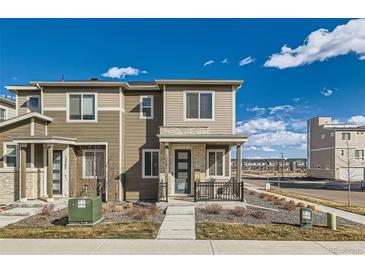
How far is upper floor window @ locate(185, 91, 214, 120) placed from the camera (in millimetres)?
16297

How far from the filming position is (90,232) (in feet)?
31.5

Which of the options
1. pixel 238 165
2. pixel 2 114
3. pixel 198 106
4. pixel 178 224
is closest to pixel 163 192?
pixel 238 165

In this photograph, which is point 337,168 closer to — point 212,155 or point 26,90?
point 212,155

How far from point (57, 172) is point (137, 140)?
15.9ft

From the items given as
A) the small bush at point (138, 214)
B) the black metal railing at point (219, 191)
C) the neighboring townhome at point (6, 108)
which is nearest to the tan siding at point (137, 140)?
the black metal railing at point (219, 191)

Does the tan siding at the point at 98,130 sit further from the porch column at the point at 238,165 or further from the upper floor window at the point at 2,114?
the porch column at the point at 238,165

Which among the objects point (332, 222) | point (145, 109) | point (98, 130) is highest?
point (145, 109)

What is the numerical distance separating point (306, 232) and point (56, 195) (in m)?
13.0

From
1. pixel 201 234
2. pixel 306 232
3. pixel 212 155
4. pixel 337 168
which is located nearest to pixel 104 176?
pixel 212 155

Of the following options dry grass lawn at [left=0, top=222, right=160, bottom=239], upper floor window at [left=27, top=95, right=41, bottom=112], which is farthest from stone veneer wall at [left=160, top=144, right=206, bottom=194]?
upper floor window at [left=27, top=95, right=41, bottom=112]

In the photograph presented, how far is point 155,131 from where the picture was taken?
16812mm

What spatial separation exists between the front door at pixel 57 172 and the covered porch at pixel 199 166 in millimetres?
5784

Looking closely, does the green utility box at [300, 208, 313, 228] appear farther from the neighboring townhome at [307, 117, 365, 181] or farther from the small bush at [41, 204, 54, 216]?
the neighboring townhome at [307, 117, 365, 181]

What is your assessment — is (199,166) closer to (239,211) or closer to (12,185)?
(239,211)
